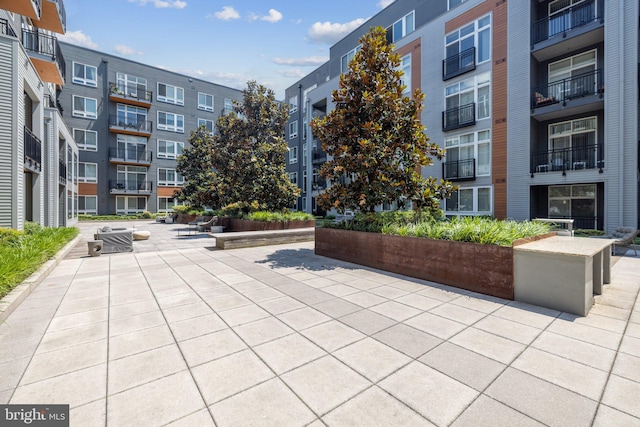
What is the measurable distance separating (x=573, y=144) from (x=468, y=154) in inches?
189

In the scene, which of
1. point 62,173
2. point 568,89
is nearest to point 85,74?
point 62,173

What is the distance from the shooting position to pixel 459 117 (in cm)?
1802

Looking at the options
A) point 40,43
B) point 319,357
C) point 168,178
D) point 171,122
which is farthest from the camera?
point 171,122

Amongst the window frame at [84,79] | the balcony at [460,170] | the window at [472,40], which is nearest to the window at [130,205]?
the window frame at [84,79]

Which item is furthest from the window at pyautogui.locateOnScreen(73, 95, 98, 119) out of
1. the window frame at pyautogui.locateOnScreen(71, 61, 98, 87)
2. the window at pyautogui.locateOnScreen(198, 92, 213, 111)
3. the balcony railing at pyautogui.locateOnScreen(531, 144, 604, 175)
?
the balcony railing at pyautogui.locateOnScreen(531, 144, 604, 175)

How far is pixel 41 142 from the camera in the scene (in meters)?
14.1

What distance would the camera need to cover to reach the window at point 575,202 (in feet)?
46.6

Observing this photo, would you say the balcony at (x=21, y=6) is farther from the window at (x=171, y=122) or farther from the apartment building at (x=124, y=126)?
the window at (x=171, y=122)

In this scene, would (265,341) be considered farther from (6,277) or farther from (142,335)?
(6,277)

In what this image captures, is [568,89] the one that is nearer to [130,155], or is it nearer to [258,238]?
[258,238]

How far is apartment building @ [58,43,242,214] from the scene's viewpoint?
3158 cm

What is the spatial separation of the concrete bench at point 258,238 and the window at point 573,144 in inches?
514

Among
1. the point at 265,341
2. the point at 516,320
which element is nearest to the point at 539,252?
the point at 516,320

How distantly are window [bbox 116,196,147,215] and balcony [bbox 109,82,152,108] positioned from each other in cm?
1110
